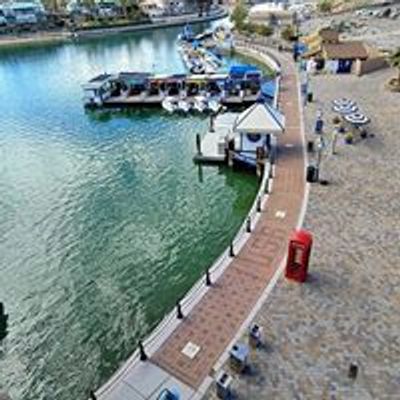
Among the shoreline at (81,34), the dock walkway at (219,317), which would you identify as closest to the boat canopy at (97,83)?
the dock walkway at (219,317)

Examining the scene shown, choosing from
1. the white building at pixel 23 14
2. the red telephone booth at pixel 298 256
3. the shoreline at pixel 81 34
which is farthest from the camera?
the white building at pixel 23 14

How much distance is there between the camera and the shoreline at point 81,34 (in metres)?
98.5

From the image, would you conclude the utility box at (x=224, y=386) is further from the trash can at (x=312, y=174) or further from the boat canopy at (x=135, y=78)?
the boat canopy at (x=135, y=78)

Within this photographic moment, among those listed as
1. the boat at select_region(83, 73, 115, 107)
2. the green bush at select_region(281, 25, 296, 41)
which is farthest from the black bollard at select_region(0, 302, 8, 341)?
the green bush at select_region(281, 25, 296, 41)

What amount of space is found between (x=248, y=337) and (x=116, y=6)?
414ft

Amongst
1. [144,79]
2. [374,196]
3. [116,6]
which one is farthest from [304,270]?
[116,6]

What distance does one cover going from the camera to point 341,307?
1612 cm

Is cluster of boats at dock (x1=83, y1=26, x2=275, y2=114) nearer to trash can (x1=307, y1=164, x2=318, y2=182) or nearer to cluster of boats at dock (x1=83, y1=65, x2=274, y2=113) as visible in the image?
cluster of boats at dock (x1=83, y1=65, x2=274, y2=113)

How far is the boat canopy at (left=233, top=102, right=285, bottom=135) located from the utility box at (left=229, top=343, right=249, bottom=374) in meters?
18.1

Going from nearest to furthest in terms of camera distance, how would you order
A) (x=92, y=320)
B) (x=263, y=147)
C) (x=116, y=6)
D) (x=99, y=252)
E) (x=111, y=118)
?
(x=92, y=320) → (x=99, y=252) → (x=263, y=147) → (x=111, y=118) → (x=116, y=6)

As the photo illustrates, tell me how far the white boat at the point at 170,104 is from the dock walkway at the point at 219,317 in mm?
22878

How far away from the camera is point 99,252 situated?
75.2ft

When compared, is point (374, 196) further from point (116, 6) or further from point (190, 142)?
point (116, 6)

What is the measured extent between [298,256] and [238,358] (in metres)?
5.57
